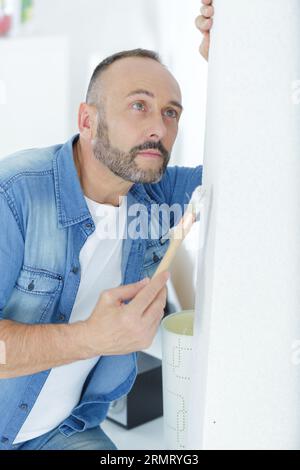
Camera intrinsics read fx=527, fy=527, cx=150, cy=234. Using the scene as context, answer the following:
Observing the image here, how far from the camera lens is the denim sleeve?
2.58 feet

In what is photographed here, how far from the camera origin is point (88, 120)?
0.94m

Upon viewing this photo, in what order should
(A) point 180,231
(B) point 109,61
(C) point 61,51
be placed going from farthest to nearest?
(C) point 61,51 < (B) point 109,61 < (A) point 180,231

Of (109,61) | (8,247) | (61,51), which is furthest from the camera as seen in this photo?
(61,51)

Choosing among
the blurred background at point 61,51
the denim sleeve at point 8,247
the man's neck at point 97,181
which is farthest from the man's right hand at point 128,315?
the blurred background at point 61,51

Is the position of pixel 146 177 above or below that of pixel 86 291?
above

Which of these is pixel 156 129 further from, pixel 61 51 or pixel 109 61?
pixel 61 51

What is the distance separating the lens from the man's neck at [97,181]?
0.92 meters

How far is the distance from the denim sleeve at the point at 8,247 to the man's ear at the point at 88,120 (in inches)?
8.4

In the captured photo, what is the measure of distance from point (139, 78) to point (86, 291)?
0.37 meters

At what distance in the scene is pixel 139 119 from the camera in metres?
0.83

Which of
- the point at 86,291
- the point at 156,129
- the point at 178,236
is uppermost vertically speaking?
the point at 156,129

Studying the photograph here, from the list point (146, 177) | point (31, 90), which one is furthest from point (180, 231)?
point (31, 90)

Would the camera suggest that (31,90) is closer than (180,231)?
No

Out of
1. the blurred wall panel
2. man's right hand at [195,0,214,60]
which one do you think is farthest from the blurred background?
man's right hand at [195,0,214,60]
